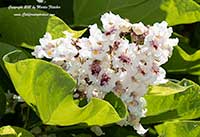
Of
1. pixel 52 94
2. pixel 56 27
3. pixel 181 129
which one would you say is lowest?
pixel 181 129

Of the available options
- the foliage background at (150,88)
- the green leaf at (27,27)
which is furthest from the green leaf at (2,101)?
the green leaf at (27,27)

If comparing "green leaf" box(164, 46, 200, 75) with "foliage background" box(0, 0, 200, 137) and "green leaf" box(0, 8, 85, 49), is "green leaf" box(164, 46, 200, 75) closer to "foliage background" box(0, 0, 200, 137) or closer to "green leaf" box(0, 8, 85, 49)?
"foliage background" box(0, 0, 200, 137)

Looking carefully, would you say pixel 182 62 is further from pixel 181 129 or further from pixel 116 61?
pixel 116 61

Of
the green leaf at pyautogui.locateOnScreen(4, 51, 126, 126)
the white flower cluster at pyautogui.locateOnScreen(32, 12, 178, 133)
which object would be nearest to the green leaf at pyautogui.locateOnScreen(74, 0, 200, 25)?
the white flower cluster at pyautogui.locateOnScreen(32, 12, 178, 133)

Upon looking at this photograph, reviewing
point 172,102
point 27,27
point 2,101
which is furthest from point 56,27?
point 172,102

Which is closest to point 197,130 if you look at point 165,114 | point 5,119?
point 165,114

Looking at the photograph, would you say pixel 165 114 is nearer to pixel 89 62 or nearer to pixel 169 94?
pixel 169 94

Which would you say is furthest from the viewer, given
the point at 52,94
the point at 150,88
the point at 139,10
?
the point at 139,10
